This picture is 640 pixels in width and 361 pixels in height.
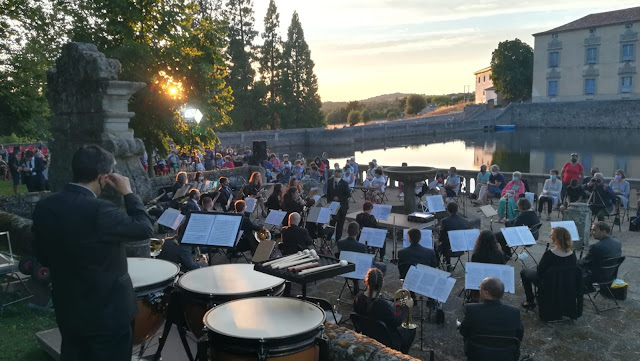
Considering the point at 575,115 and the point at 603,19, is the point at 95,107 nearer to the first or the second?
the point at 603,19

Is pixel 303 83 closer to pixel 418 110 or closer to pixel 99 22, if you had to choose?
pixel 99 22

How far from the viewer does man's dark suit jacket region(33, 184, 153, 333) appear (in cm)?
296

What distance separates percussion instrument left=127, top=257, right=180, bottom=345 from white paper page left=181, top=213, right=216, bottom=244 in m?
1.52

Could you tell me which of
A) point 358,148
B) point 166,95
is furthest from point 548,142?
point 166,95

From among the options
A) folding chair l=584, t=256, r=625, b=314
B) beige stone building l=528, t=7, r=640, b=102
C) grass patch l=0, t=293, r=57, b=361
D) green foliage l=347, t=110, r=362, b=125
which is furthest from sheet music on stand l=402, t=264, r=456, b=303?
green foliage l=347, t=110, r=362, b=125

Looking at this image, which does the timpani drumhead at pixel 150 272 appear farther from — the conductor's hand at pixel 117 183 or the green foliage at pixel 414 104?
the green foliage at pixel 414 104

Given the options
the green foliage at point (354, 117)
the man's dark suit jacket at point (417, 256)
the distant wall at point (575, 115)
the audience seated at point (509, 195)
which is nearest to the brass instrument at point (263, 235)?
the man's dark suit jacket at point (417, 256)

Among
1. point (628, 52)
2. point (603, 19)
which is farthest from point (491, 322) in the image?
point (603, 19)

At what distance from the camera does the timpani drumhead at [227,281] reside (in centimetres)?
418

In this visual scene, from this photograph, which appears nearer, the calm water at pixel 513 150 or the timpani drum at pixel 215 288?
the timpani drum at pixel 215 288

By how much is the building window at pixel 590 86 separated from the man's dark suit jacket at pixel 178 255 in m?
66.5

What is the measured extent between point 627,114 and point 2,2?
64.5 m

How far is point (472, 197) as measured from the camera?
15070 mm

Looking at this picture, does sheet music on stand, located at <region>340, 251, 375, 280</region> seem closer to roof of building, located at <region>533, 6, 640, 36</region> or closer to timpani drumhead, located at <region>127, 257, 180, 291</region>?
timpani drumhead, located at <region>127, 257, 180, 291</region>
